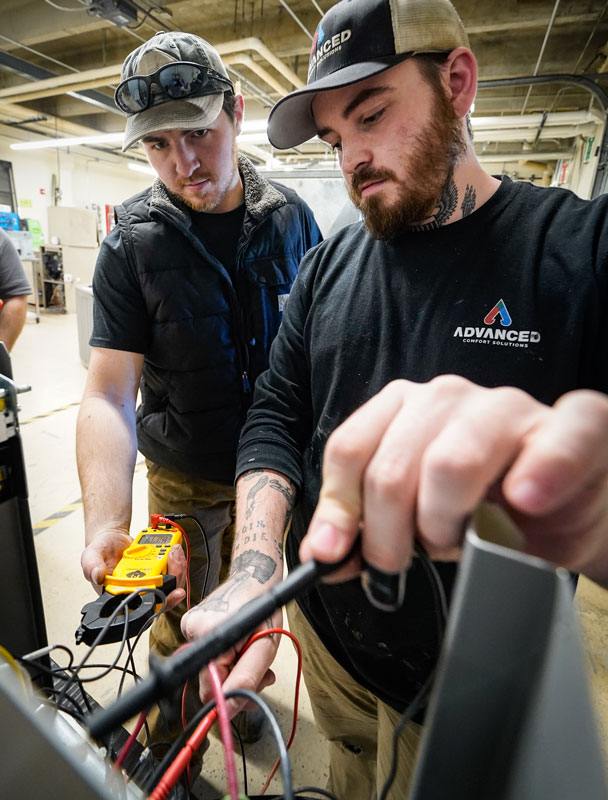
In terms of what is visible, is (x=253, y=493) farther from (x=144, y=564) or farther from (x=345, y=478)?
(x=345, y=478)

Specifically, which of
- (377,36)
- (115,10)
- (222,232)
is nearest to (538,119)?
(115,10)

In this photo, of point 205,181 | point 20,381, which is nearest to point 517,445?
point 205,181

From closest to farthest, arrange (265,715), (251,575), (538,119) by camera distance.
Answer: (265,715)
(251,575)
(538,119)

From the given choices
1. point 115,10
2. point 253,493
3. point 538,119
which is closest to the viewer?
point 253,493

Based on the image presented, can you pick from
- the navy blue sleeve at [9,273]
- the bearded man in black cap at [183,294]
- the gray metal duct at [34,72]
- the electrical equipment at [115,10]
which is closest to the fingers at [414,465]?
the bearded man in black cap at [183,294]

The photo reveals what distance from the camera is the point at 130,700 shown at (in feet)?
0.75

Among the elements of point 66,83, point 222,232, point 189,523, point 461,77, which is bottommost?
point 189,523

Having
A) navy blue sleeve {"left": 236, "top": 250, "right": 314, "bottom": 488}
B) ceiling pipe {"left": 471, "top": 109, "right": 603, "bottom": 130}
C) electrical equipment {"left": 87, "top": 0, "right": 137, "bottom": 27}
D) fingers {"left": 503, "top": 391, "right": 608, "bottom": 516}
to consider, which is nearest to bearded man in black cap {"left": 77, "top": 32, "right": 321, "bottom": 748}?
navy blue sleeve {"left": 236, "top": 250, "right": 314, "bottom": 488}

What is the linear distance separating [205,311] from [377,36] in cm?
68

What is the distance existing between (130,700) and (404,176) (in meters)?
0.79

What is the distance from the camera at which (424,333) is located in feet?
2.26

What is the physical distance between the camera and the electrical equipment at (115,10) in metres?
3.04

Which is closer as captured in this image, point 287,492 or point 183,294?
point 287,492

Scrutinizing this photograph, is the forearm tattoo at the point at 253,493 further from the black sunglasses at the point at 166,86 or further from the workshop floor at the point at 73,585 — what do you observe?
the black sunglasses at the point at 166,86
